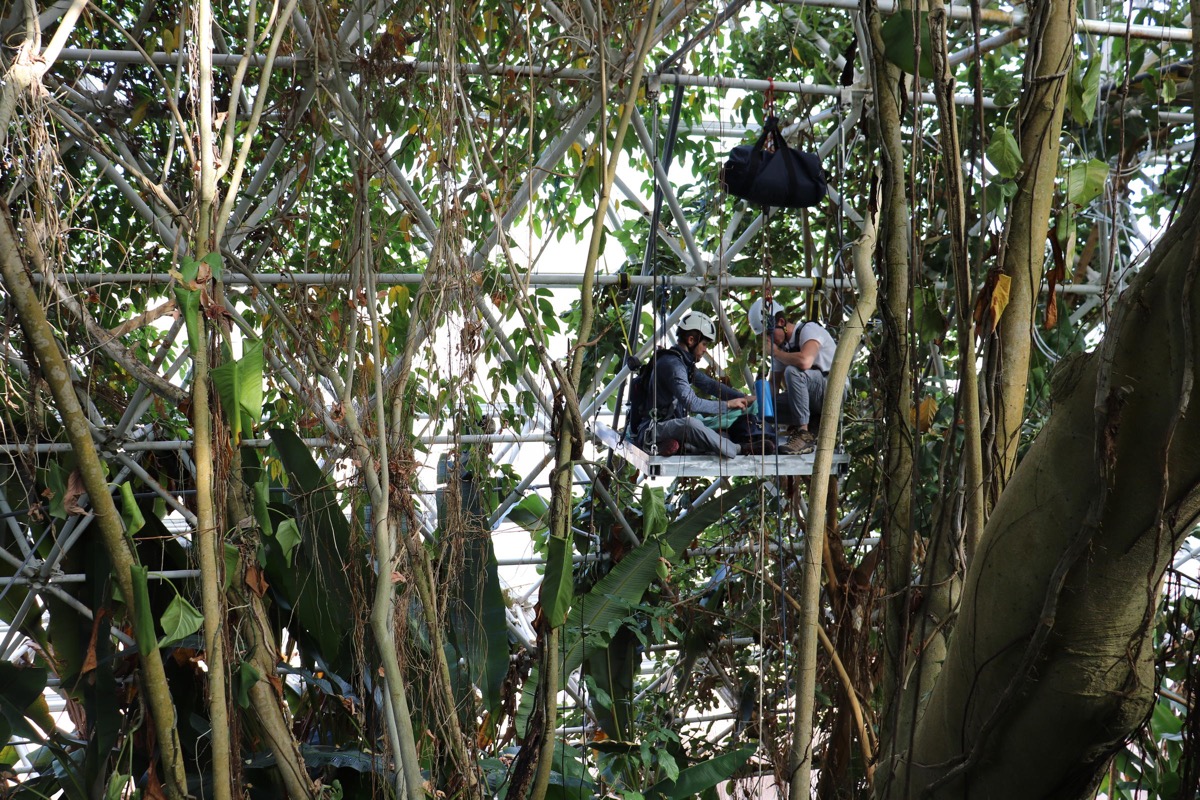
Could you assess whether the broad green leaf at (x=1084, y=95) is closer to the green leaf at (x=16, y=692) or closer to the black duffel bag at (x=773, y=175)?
the black duffel bag at (x=773, y=175)

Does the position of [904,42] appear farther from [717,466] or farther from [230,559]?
[717,466]

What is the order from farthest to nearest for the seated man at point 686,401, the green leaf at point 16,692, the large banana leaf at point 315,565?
the seated man at point 686,401
the green leaf at point 16,692
the large banana leaf at point 315,565

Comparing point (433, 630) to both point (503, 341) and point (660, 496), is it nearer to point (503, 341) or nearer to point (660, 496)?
point (660, 496)

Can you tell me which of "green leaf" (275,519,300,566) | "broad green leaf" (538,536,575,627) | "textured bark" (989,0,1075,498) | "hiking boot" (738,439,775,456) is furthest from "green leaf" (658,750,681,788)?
"textured bark" (989,0,1075,498)

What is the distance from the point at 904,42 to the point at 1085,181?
0.44m

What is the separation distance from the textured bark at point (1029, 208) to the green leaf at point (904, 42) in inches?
6.4

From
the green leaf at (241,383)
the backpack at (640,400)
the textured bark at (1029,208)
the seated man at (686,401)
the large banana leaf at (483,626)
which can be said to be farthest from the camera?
the backpack at (640,400)

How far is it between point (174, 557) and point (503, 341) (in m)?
1.94

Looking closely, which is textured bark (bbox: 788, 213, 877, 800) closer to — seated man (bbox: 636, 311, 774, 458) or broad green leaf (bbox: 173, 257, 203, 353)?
broad green leaf (bbox: 173, 257, 203, 353)

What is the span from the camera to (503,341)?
340 cm

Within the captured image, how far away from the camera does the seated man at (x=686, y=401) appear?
380 cm

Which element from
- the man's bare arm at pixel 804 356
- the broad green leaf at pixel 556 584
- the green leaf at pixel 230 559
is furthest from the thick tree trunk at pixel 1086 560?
the man's bare arm at pixel 804 356

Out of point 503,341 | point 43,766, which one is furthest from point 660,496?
point 43,766

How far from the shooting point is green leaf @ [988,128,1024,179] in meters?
1.37
